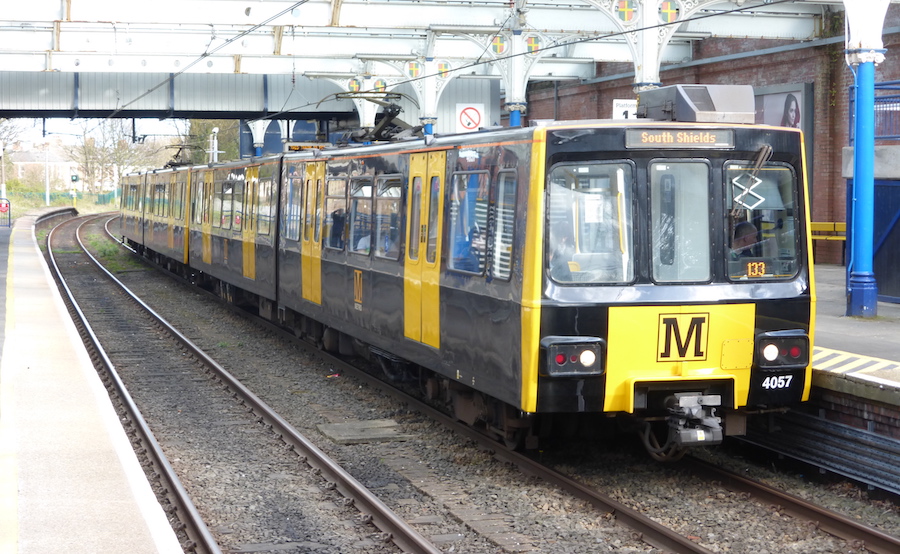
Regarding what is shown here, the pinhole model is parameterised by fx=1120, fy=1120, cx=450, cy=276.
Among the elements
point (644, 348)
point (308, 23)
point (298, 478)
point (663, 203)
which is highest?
point (308, 23)

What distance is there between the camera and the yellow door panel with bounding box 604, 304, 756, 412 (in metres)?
7.57

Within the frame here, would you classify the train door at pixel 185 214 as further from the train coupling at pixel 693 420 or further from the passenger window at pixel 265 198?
the train coupling at pixel 693 420

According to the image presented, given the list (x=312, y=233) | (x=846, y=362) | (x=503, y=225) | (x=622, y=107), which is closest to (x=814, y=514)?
(x=846, y=362)

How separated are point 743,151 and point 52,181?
125 meters

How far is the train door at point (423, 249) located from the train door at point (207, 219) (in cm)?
1144

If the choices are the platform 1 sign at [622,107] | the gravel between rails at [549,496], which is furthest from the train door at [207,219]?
the gravel between rails at [549,496]

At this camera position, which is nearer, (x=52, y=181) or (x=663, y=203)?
(x=663, y=203)

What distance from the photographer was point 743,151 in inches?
309

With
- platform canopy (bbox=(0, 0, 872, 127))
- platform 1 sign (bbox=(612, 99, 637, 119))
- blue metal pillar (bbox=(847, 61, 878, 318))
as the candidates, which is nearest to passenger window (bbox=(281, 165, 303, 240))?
platform 1 sign (bbox=(612, 99, 637, 119))

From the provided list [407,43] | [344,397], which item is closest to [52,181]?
[407,43]

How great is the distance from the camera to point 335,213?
498 inches

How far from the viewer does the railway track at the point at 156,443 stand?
686 centimetres

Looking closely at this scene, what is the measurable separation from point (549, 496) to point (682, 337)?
1434mm

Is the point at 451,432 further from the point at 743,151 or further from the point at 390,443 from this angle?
the point at 743,151
